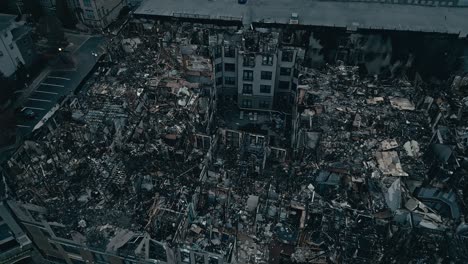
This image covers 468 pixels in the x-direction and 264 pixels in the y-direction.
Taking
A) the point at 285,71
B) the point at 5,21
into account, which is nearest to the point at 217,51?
the point at 285,71

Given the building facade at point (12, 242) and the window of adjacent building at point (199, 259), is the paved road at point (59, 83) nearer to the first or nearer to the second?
the building facade at point (12, 242)

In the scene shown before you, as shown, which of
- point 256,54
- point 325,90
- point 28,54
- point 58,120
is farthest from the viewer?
point 28,54

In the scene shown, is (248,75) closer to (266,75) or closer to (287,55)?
(266,75)

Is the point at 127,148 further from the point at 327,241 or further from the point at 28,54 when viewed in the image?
the point at 28,54

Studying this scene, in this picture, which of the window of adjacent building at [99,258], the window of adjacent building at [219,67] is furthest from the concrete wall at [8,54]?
the window of adjacent building at [99,258]

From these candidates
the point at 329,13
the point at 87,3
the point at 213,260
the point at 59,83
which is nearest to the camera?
the point at 213,260

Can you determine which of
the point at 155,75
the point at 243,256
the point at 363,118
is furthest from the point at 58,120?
the point at 363,118
